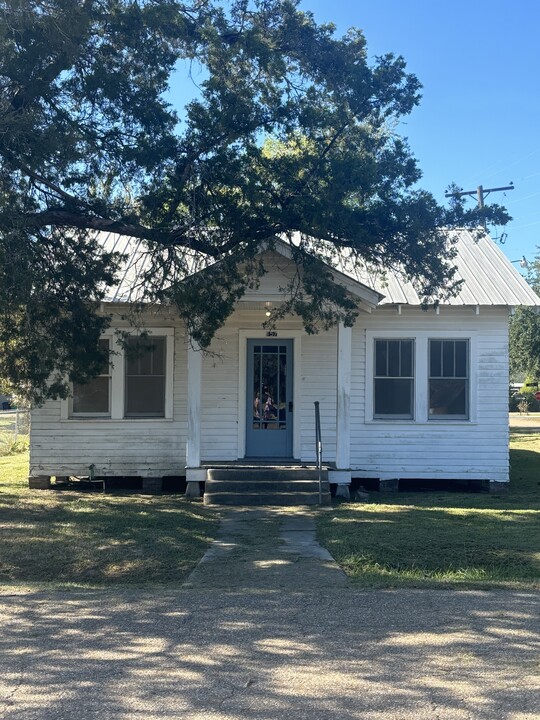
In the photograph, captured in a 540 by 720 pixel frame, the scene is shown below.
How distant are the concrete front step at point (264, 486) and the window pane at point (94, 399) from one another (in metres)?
2.81

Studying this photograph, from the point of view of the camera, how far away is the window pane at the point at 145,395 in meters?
13.9

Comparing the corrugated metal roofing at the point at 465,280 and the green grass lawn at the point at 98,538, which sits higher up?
the corrugated metal roofing at the point at 465,280

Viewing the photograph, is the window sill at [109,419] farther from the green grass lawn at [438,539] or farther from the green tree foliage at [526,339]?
the green tree foliage at [526,339]

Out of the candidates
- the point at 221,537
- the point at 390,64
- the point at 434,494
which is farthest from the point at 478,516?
the point at 390,64

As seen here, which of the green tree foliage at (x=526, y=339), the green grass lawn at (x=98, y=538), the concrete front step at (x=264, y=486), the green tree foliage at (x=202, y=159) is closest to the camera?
the green grass lawn at (x=98, y=538)

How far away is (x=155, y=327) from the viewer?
1377 centimetres

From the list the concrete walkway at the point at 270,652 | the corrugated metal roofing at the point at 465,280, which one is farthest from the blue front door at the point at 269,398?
the concrete walkway at the point at 270,652

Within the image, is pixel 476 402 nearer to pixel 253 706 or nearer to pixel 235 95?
pixel 235 95

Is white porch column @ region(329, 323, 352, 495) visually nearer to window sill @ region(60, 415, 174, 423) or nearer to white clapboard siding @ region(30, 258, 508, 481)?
white clapboard siding @ region(30, 258, 508, 481)

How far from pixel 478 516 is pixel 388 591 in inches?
183

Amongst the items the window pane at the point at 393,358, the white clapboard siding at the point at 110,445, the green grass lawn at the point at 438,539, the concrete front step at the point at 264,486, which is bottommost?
the green grass lawn at the point at 438,539

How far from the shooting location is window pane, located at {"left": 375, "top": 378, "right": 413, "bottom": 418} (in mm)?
14125

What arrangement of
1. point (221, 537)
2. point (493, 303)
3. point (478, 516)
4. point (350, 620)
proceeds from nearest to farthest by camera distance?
point (350, 620), point (221, 537), point (478, 516), point (493, 303)

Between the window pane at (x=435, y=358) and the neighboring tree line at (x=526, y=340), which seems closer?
the window pane at (x=435, y=358)
